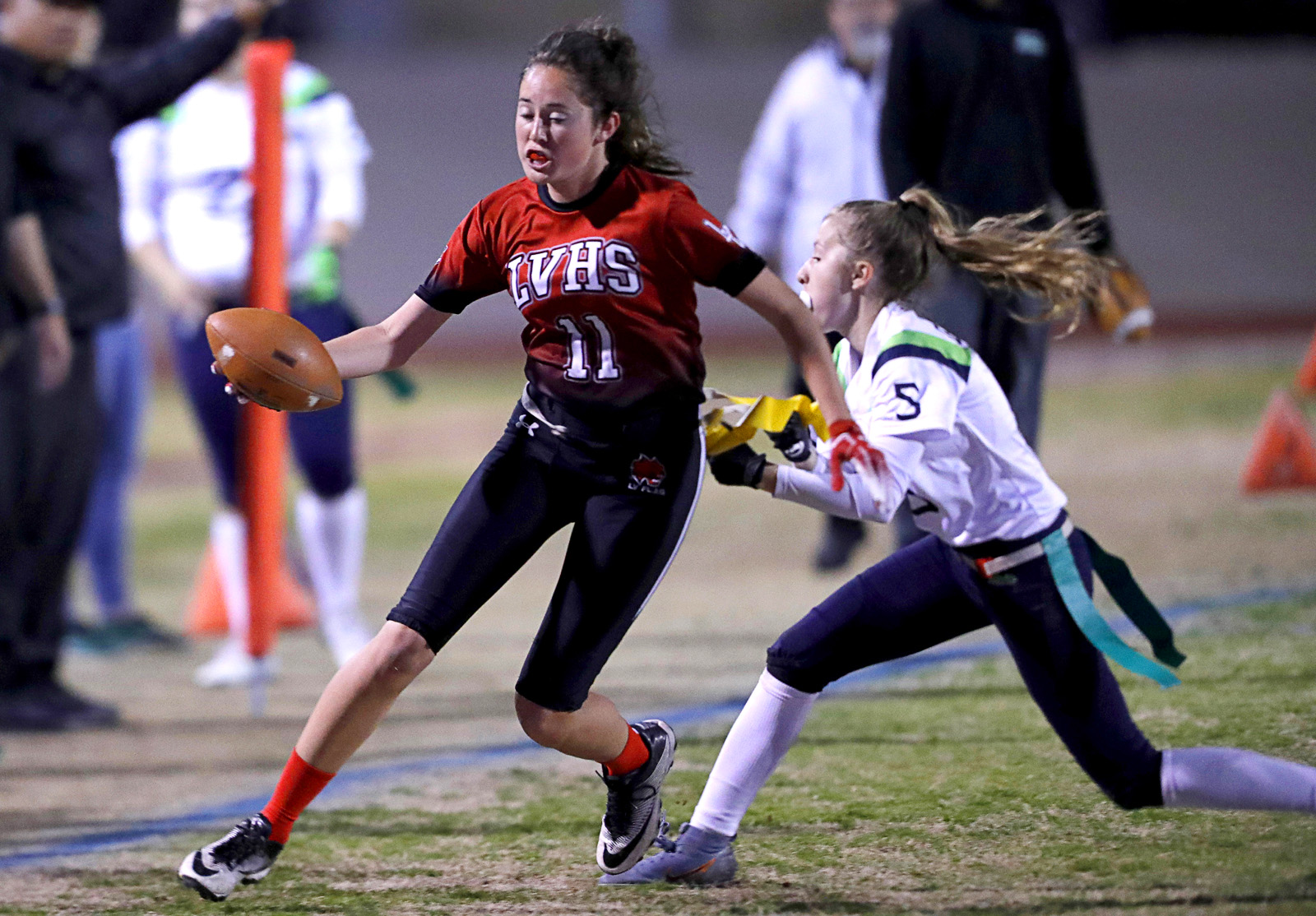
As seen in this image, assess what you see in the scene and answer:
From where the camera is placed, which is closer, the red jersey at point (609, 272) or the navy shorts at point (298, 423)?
the red jersey at point (609, 272)

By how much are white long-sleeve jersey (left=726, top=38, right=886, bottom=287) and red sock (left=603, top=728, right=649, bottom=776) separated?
387cm

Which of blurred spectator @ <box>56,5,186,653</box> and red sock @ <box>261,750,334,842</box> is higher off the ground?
red sock @ <box>261,750,334,842</box>

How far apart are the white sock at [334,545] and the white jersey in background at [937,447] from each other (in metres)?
3.26

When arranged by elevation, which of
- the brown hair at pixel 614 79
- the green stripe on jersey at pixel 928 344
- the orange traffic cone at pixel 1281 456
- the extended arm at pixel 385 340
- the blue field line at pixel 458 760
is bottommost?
the orange traffic cone at pixel 1281 456

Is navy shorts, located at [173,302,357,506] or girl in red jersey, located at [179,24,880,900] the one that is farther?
navy shorts, located at [173,302,357,506]

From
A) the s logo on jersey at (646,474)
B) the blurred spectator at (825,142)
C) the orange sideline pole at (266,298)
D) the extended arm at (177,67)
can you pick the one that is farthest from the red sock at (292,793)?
the blurred spectator at (825,142)

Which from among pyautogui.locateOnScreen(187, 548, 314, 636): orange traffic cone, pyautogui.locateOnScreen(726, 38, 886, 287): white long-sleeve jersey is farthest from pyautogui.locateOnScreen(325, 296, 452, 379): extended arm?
pyautogui.locateOnScreen(187, 548, 314, 636): orange traffic cone

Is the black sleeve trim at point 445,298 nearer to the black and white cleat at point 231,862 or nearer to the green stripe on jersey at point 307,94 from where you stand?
the black and white cleat at point 231,862

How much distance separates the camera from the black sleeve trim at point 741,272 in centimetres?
353

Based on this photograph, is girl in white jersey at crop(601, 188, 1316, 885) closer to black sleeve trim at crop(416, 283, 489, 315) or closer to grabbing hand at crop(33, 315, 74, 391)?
black sleeve trim at crop(416, 283, 489, 315)

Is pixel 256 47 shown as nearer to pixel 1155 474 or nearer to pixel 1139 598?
pixel 1139 598

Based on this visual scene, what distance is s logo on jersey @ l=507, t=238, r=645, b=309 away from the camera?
355cm

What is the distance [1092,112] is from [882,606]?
1895 cm

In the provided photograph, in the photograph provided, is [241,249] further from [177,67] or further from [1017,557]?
[1017,557]
